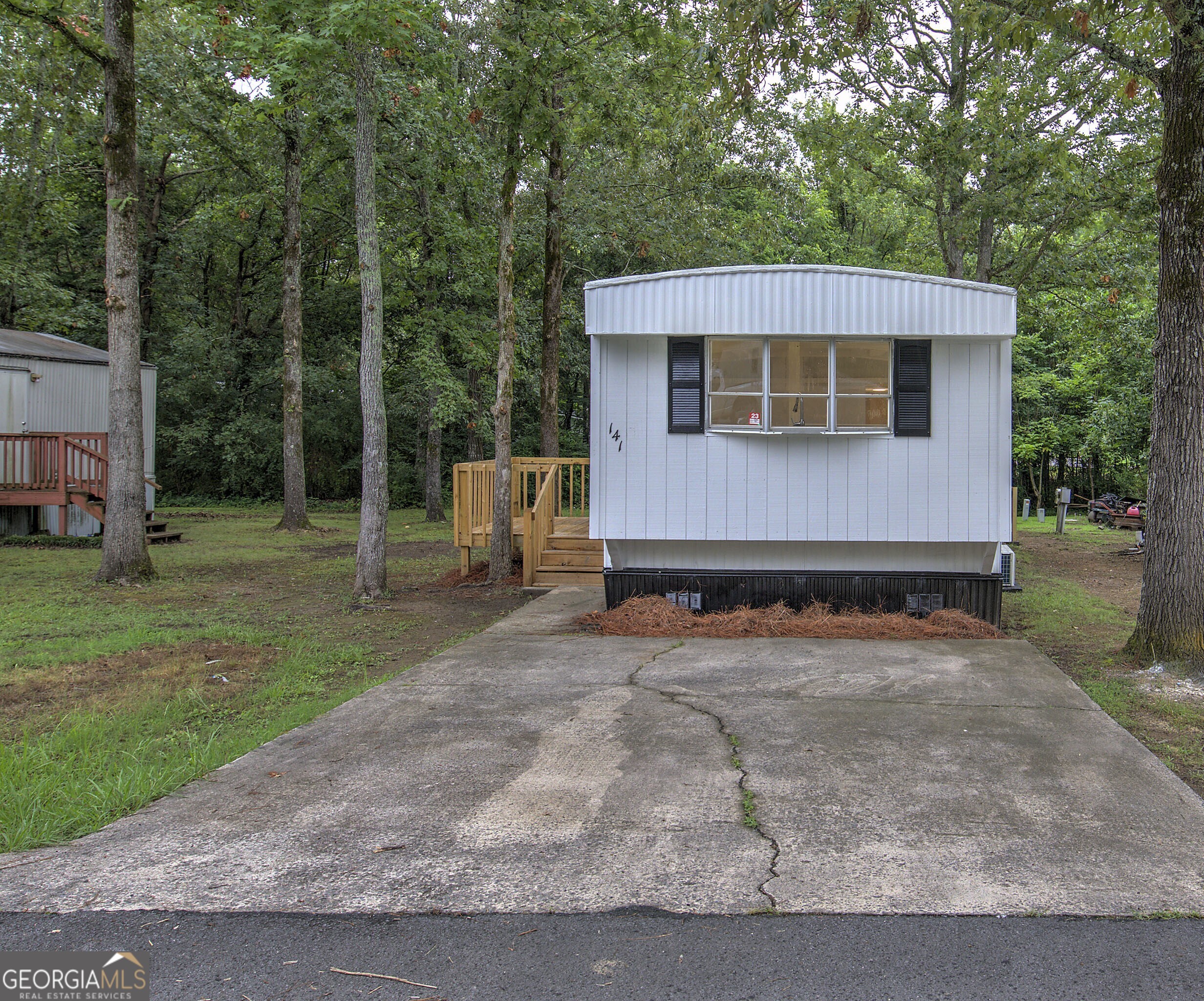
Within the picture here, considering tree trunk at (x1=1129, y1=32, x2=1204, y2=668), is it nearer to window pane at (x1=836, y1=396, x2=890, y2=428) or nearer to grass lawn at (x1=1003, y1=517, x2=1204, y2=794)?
grass lawn at (x1=1003, y1=517, x2=1204, y2=794)

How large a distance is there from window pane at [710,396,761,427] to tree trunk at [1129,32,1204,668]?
3006mm

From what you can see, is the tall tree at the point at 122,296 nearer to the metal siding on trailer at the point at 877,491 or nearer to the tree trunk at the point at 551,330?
the tree trunk at the point at 551,330

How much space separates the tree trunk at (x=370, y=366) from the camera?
32.1 feet

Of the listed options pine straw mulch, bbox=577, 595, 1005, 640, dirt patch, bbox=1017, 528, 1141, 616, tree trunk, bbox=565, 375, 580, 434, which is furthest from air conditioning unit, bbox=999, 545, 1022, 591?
tree trunk, bbox=565, 375, 580, 434

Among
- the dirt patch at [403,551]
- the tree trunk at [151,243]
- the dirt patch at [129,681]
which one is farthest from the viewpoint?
the tree trunk at [151,243]

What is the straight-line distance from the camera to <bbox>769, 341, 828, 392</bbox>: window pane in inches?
311

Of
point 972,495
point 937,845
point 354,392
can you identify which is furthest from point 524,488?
point 354,392

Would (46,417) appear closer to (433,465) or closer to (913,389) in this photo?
(433,465)

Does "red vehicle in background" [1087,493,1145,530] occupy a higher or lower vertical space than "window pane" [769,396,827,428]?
lower

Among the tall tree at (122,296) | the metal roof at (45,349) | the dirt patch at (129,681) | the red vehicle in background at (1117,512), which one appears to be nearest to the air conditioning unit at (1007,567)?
the dirt patch at (129,681)

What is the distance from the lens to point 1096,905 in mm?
2867

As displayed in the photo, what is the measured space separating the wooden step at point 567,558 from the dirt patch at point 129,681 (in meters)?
4.09

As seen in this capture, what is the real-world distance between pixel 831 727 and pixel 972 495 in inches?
151

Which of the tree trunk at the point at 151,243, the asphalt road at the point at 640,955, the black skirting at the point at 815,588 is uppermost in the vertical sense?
the tree trunk at the point at 151,243
